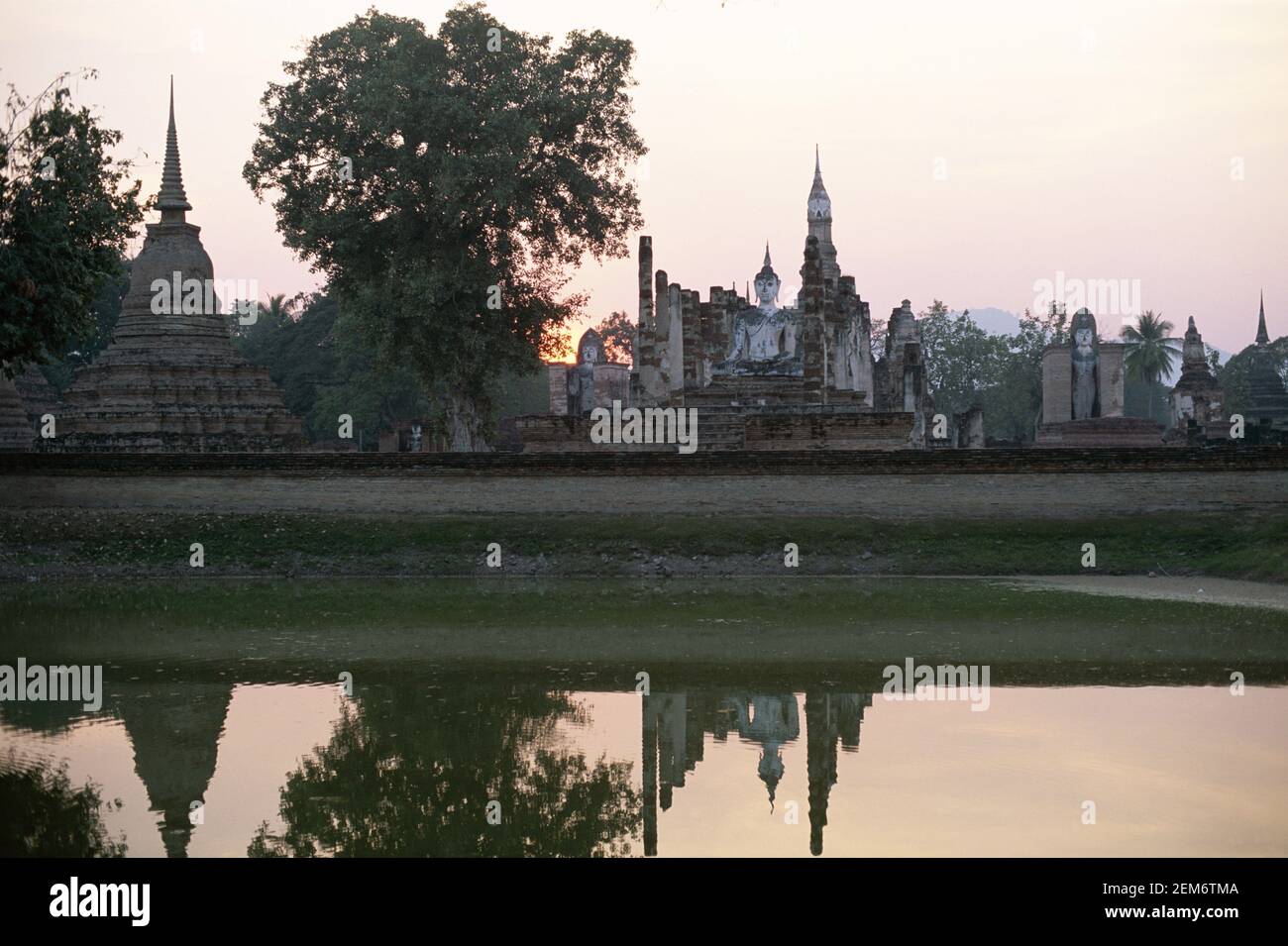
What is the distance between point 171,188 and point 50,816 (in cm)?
3612

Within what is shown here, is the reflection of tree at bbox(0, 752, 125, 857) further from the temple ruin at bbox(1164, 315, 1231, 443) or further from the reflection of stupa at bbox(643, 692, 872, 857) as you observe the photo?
the temple ruin at bbox(1164, 315, 1231, 443)

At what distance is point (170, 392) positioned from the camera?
126 ft

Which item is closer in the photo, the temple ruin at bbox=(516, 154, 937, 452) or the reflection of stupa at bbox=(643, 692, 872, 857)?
the reflection of stupa at bbox=(643, 692, 872, 857)

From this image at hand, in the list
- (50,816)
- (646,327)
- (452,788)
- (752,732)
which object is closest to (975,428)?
(646,327)

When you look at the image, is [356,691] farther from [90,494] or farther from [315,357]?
[315,357]

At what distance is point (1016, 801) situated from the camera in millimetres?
9359

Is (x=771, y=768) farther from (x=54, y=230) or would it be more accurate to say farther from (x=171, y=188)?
(x=171, y=188)

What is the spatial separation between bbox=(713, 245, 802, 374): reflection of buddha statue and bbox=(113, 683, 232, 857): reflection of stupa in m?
24.3

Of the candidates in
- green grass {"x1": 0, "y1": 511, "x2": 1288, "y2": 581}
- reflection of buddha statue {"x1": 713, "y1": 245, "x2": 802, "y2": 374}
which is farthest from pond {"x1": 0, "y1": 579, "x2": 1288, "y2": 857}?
reflection of buddha statue {"x1": 713, "y1": 245, "x2": 802, "y2": 374}

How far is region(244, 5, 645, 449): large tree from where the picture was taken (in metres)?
34.8

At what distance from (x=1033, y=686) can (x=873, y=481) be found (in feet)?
42.5

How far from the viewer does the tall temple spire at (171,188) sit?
4216cm

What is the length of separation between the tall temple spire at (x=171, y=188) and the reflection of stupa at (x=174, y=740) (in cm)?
3099

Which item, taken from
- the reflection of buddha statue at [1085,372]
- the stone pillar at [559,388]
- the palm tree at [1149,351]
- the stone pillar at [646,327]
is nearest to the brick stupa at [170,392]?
the stone pillar at [646,327]
